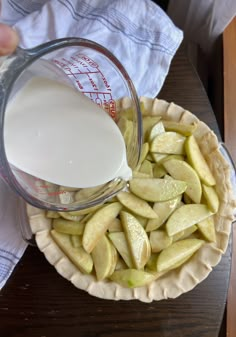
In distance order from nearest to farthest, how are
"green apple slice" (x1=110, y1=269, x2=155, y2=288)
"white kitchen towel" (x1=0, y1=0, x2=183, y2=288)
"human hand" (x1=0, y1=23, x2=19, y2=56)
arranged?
"human hand" (x1=0, y1=23, x2=19, y2=56)
"green apple slice" (x1=110, y1=269, x2=155, y2=288)
"white kitchen towel" (x1=0, y1=0, x2=183, y2=288)

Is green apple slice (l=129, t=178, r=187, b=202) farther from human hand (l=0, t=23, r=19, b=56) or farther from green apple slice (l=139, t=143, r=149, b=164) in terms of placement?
human hand (l=0, t=23, r=19, b=56)

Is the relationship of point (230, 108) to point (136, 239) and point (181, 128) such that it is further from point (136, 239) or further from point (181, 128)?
point (136, 239)

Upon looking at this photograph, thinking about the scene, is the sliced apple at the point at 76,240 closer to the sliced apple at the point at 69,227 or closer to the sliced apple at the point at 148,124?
the sliced apple at the point at 69,227

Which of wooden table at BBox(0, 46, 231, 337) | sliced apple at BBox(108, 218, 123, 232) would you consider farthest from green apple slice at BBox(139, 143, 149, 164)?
wooden table at BBox(0, 46, 231, 337)

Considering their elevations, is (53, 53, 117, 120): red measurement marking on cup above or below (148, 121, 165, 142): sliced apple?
above

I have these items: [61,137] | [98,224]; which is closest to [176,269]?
[98,224]

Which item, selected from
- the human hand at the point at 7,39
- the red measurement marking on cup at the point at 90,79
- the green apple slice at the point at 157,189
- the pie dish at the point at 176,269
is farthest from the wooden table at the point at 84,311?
the human hand at the point at 7,39

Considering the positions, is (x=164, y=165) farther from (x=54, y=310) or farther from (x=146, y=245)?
(x=54, y=310)

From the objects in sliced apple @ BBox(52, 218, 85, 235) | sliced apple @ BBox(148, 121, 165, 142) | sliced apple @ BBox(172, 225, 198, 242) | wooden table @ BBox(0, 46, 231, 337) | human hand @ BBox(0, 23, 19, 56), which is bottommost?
wooden table @ BBox(0, 46, 231, 337)
